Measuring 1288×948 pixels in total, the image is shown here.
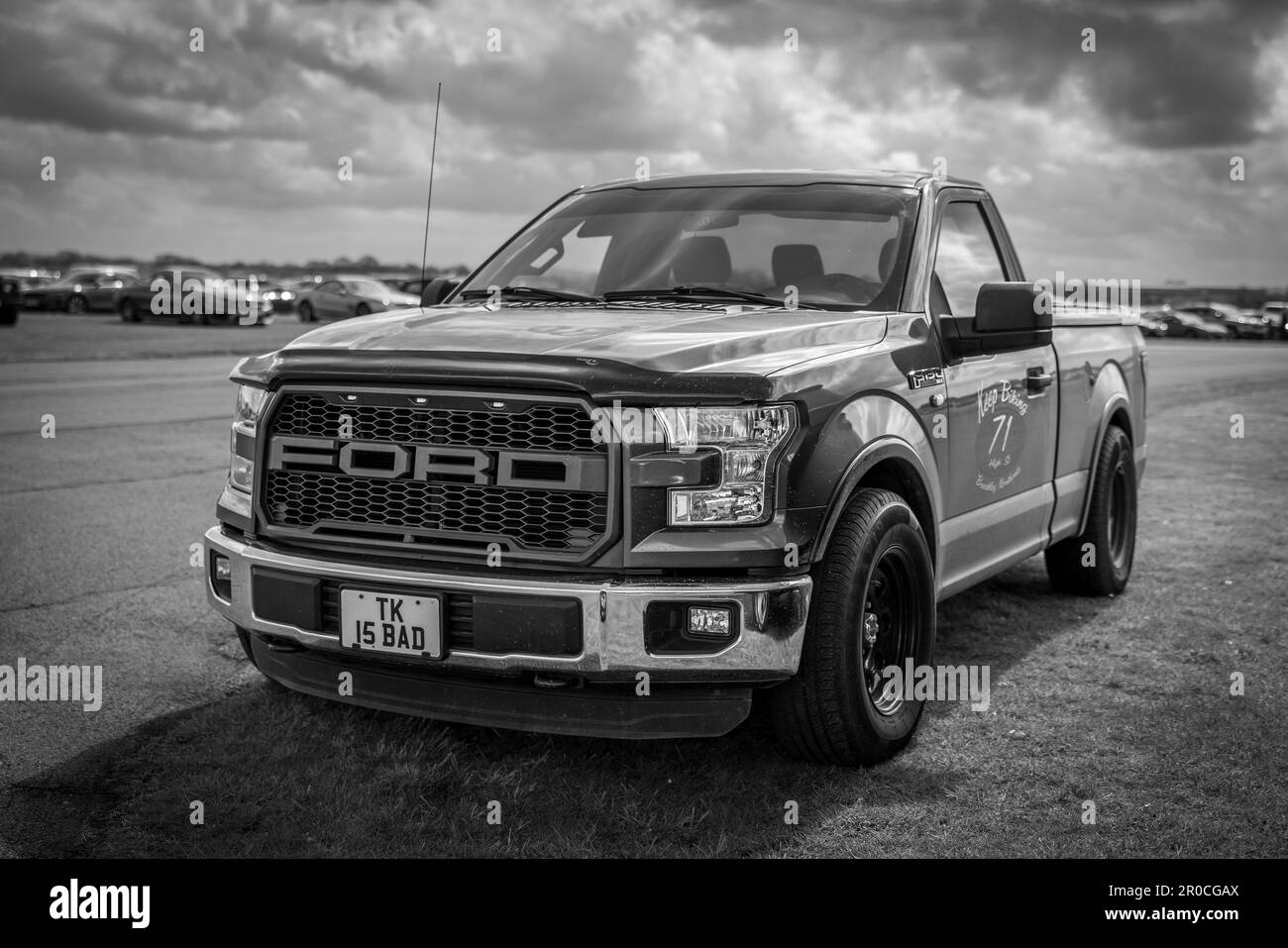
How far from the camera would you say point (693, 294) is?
16.0ft

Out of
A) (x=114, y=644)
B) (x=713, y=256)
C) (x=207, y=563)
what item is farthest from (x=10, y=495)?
(x=713, y=256)

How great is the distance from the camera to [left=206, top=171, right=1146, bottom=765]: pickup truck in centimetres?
373

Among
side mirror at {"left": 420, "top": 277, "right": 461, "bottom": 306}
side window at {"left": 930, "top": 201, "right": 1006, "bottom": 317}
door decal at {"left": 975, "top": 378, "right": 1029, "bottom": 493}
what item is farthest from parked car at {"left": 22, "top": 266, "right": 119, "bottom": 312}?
door decal at {"left": 975, "top": 378, "right": 1029, "bottom": 493}

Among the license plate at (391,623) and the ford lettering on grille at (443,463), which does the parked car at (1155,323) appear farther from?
the license plate at (391,623)

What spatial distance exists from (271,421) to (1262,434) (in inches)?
536

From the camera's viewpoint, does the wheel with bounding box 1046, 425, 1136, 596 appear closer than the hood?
No

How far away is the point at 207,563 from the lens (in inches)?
179

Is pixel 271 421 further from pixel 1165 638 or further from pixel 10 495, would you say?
pixel 10 495

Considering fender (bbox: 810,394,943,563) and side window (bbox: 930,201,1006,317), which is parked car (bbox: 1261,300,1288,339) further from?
fender (bbox: 810,394,943,563)

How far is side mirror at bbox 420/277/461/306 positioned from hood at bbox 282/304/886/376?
1.02 m
